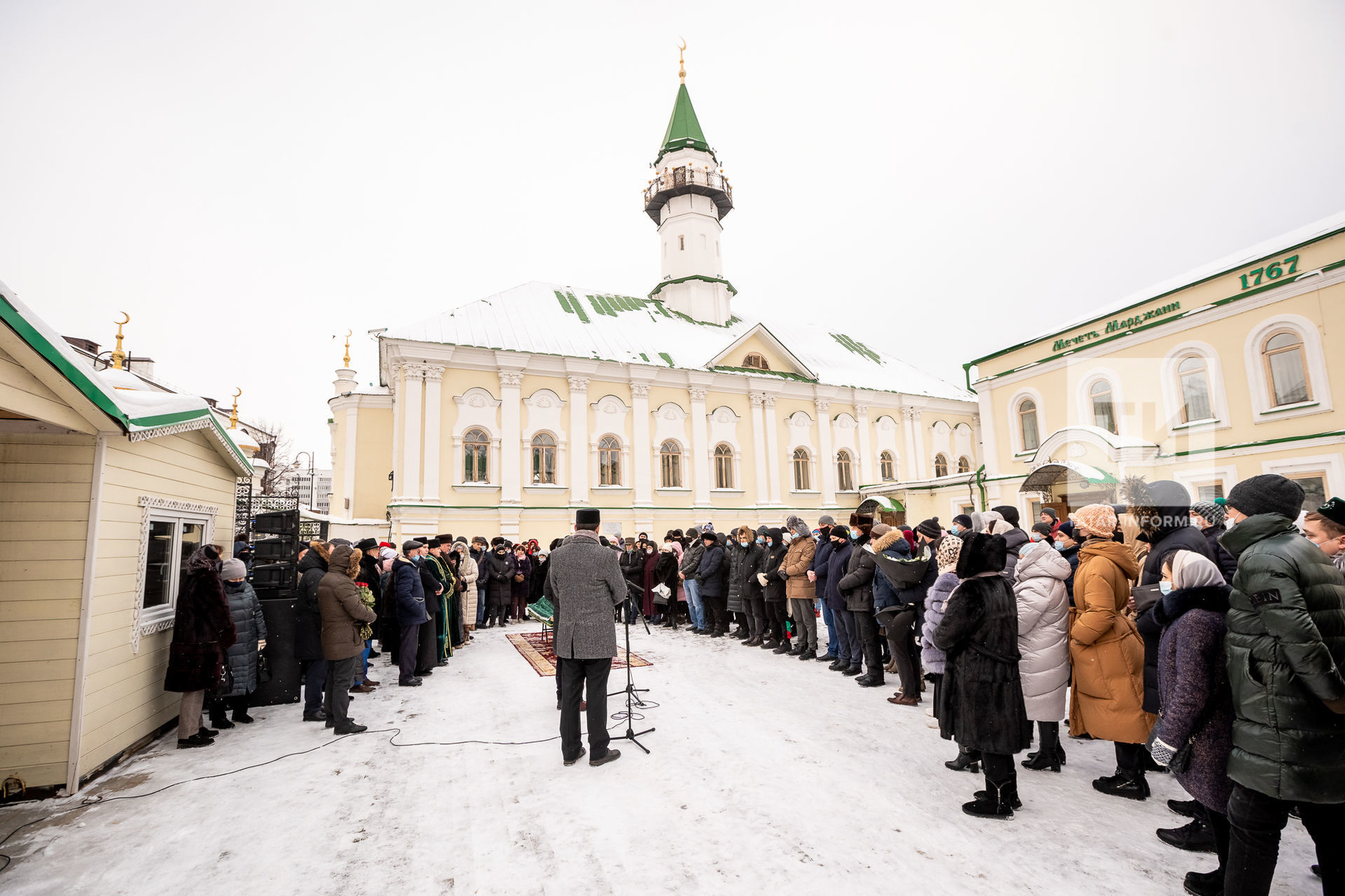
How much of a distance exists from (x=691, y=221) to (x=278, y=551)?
91.7ft

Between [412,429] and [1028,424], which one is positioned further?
[412,429]

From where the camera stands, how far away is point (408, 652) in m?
7.88

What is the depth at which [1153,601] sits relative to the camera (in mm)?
4180

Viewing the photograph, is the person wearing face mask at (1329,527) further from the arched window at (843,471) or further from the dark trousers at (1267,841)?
the arched window at (843,471)

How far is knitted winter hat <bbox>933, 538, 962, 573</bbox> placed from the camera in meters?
5.54

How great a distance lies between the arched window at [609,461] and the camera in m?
23.0

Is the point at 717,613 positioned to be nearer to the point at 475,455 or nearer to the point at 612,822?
the point at 612,822

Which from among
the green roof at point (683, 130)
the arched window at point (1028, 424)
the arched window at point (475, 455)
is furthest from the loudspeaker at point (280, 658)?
the green roof at point (683, 130)

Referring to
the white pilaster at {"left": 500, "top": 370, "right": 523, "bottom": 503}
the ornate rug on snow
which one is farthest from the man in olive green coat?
the white pilaster at {"left": 500, "top": 370, "right": 523, "bottom": 503}

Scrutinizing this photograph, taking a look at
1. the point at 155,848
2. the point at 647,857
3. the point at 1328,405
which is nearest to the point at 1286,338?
the point at 1328,405

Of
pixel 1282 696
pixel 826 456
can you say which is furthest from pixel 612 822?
pixel 826 456

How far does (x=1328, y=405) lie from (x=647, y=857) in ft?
51.7

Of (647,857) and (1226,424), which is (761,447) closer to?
(1226,424)

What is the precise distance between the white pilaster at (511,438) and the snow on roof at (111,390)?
13964 mm
